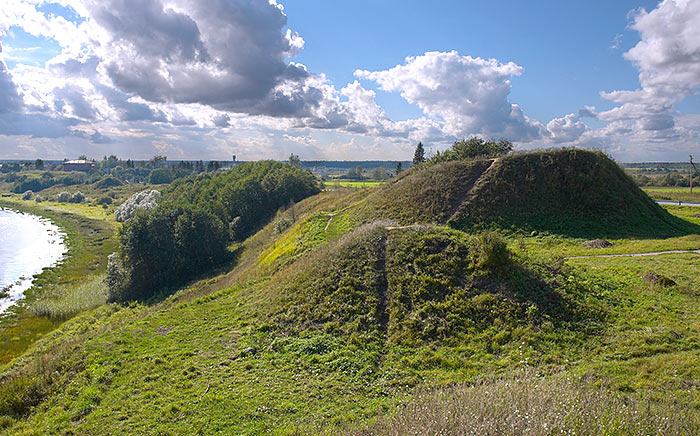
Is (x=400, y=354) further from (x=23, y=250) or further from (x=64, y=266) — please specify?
(x=23, y=250)

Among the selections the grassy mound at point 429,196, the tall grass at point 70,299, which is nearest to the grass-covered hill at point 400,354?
the grassy mound at point 429,196

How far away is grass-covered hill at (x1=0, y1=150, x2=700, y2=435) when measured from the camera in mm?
7359

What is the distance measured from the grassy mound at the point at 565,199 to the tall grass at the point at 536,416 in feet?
70.2

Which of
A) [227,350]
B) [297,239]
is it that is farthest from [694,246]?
[297,239]

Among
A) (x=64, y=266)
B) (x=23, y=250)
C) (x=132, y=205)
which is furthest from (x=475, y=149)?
(x=132, y=205)

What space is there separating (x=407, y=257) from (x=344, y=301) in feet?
12.9

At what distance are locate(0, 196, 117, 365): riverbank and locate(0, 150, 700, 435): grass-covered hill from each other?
10011 millimetres

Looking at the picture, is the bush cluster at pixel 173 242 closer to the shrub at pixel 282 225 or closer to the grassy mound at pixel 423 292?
the shrub at pixel 282 225

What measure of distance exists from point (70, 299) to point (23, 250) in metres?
33.1

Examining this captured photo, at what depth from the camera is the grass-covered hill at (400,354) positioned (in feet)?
24.1

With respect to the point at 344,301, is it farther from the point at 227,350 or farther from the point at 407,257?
the point at 227,350

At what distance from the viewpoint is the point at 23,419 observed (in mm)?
11797

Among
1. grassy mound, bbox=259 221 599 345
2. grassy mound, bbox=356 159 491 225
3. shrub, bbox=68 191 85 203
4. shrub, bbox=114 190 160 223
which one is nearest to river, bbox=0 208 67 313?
shrub, bbox=114 190 160 223

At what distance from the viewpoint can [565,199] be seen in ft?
92.5
